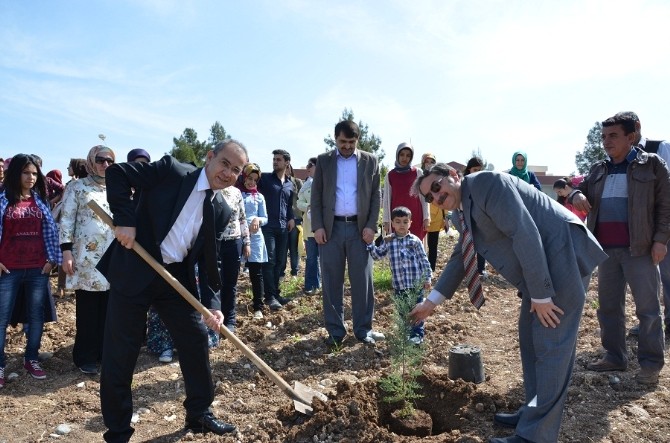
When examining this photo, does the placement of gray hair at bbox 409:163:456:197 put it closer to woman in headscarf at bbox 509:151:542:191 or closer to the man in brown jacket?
the man in brown jacket

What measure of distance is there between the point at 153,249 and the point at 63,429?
164cm

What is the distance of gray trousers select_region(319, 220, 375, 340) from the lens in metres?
5.46

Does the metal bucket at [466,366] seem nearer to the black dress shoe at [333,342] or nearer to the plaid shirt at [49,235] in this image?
the black dress shoe at [333,342]

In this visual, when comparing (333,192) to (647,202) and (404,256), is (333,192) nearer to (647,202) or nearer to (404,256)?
(404,256)

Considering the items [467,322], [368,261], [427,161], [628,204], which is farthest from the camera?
[427,161]

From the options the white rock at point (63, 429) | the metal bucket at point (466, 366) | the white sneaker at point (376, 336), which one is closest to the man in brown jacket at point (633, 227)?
the metal bucket at point (466, 366)

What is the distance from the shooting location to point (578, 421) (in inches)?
147

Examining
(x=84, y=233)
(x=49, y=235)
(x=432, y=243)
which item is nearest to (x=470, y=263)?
(x=84, y=233)

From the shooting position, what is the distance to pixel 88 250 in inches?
195

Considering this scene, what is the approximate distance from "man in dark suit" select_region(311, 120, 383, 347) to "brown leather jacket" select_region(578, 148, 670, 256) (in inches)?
93.3

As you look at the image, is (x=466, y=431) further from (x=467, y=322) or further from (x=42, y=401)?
(x=42, y=401)

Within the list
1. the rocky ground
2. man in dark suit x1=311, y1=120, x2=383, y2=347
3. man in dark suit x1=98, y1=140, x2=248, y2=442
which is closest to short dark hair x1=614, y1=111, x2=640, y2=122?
the rocky ground

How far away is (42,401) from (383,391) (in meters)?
2.89

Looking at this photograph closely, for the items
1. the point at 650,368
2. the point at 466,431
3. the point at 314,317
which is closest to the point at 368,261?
the point at 314,317
